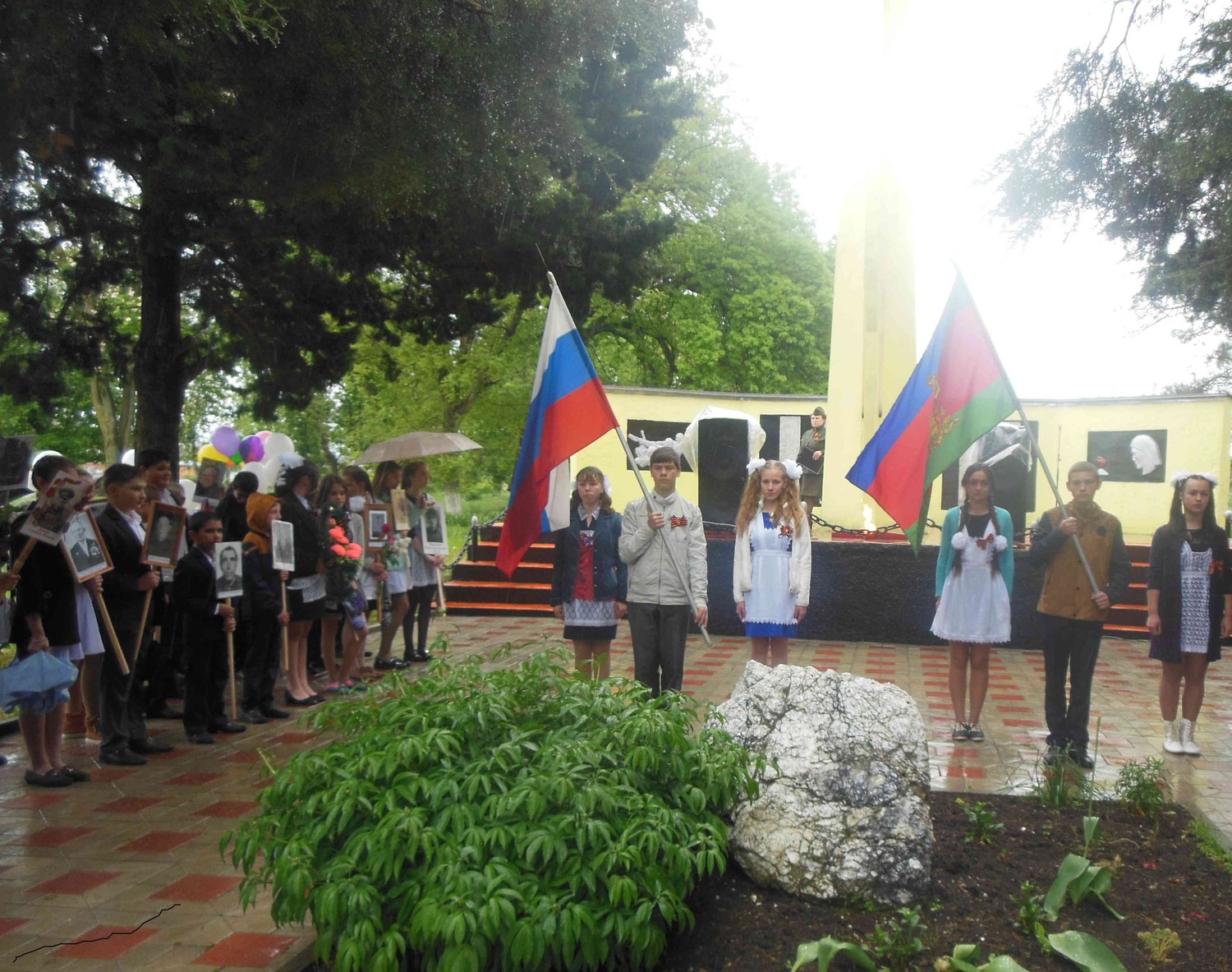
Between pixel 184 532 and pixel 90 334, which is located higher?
pixel 90 334

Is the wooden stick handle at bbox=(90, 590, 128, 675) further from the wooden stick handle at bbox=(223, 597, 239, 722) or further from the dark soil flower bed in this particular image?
the dark soil flower bed

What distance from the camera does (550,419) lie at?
6617mm

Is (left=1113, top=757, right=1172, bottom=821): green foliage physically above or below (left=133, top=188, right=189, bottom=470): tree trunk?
below

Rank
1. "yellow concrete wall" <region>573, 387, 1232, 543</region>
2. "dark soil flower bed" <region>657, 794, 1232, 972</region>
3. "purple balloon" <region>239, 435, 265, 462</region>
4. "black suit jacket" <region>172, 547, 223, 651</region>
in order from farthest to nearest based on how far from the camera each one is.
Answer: "yellow concrete wall" <region>573, 387, 1232, 543</region> < "purple balloon" <region>239, 435, 265, 462</region> < "black suit jacket" <region>172, 547, 223, 651</region> < "dark soil flower bed" <region>657, 794, 1232, 972</region>

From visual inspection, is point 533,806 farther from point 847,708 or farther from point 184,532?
point 184,532

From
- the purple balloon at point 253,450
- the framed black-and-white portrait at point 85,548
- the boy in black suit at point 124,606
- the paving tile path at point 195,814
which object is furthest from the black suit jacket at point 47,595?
the purple balloon at point 253,450

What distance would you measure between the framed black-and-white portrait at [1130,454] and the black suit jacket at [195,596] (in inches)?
631

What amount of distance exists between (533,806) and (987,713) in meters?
6.16

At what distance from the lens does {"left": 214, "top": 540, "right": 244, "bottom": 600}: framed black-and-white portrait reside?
7.29 metres

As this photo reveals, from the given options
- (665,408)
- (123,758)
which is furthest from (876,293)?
(123,758)

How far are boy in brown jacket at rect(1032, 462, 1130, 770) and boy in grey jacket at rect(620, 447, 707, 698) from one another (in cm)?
219

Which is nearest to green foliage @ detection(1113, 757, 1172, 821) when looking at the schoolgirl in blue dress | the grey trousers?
the schoolgirl in blue dress

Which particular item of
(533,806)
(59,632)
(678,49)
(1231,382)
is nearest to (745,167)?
(1231,382)

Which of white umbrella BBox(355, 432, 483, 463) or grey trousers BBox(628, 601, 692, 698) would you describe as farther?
white umbrella BBox(355, 432, 483, 463)
